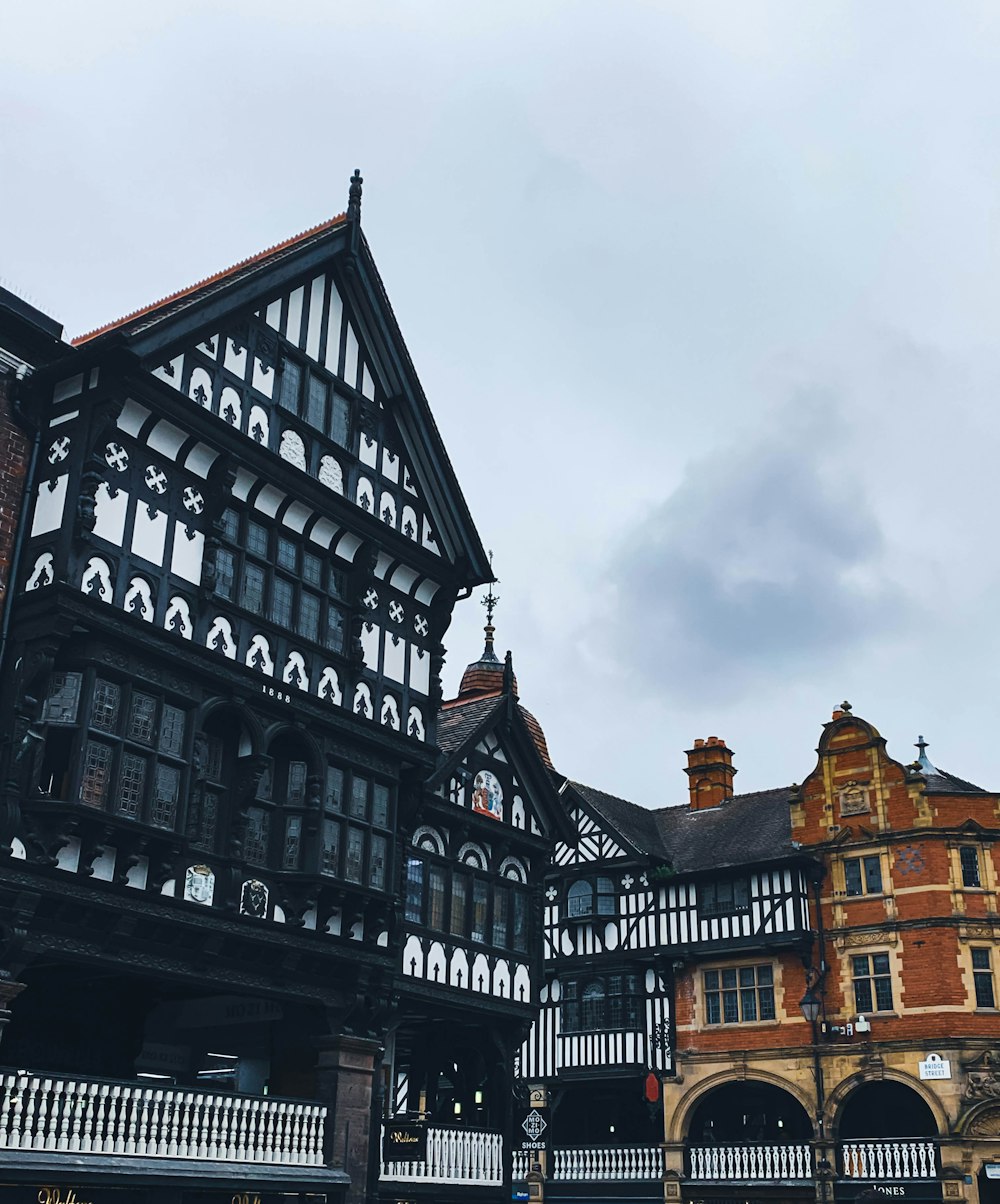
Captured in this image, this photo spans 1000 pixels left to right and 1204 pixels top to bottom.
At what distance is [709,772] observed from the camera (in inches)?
1793

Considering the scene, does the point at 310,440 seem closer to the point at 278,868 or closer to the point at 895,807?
the point at 278,868

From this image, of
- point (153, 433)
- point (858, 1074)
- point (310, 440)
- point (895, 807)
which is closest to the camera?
point (153, 433)

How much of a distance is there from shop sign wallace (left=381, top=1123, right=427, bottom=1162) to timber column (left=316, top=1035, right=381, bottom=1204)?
1.64 m

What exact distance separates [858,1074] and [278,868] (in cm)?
2214

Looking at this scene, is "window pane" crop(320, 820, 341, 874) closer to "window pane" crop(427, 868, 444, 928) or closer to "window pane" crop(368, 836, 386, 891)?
"window pane" crop(368, 836, 386, 891)

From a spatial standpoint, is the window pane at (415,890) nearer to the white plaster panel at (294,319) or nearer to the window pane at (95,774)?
the window pane at (95,774)

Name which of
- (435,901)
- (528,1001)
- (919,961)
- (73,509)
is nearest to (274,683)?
(73,509)

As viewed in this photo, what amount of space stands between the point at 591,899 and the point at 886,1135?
10.4 m

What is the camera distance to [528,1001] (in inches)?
1001

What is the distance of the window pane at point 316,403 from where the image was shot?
2147 cm

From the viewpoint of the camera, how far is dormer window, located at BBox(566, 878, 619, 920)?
133 feet

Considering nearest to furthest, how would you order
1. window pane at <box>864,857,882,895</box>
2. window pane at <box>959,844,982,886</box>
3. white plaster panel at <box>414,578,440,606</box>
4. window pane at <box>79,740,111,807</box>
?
window pane at <box>79,740,111,807</box> → white plaster panel at <box>414,578,440,606</box> → window pane at <box>959,844,982,886</box> → window pane at <box>864,857,882,895</box>

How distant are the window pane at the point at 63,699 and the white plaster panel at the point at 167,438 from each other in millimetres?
3704

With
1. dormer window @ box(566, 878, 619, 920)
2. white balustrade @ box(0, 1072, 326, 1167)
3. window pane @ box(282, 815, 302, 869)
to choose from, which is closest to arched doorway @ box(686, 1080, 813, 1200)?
dormer window @ box(566, 878, 619, 920)
